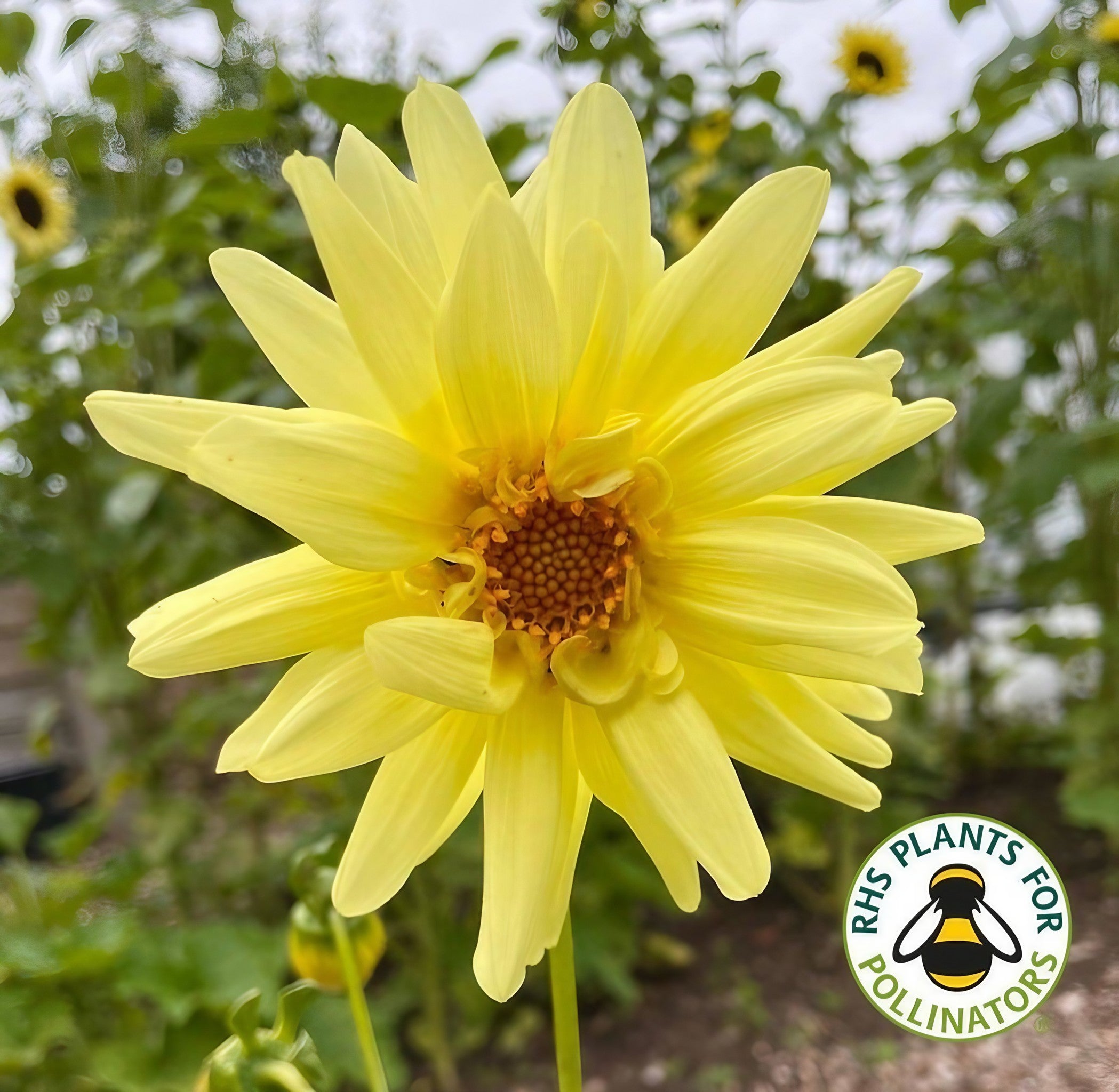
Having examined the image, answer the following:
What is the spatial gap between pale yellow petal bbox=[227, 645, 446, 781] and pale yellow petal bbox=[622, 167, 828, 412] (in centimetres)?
12

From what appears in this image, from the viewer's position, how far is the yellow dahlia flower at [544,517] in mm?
216

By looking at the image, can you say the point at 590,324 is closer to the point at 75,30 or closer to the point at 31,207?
the point at 75,30

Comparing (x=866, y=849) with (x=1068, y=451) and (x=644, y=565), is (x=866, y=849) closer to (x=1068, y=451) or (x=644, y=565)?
(x=1068, y=451)

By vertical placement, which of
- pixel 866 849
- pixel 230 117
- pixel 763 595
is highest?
pixel 230 117

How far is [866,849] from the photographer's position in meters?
1.06

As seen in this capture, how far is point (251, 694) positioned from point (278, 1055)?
633mm

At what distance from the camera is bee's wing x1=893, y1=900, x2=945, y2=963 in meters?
0.25

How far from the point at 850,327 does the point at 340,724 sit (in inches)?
7.3

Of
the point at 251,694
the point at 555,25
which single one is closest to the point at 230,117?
the point at 555,25

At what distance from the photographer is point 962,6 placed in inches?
26.2

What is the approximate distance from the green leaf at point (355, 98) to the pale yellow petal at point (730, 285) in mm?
482

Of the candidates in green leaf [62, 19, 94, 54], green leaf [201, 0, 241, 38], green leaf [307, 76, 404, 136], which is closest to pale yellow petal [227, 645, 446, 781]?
green leaf [307, 76, 404, 136]

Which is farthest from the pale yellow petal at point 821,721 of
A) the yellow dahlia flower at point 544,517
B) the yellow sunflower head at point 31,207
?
the yellow sunflower head at point 31,207

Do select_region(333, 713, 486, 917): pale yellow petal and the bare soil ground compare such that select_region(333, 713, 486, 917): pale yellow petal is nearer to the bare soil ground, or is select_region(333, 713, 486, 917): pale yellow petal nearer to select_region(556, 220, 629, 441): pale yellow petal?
select_region(556, 220, 629, 441): pale yellow petal
